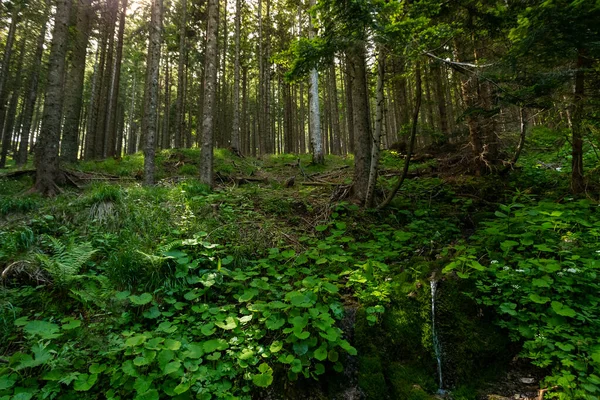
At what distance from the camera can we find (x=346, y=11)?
515 cm

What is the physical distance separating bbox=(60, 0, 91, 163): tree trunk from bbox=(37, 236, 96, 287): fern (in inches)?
359

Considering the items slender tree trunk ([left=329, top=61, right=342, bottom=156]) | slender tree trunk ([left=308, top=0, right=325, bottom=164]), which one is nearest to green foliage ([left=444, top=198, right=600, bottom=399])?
slender tree trunk ([left=308, top=0, right=325, bottom=164])

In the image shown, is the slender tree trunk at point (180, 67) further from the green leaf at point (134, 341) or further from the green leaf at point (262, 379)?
the green leaf at point (262, 379)

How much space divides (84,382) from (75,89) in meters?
12.6

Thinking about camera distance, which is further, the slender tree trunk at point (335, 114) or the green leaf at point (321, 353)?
the slender tree trunk at point (335, 114)

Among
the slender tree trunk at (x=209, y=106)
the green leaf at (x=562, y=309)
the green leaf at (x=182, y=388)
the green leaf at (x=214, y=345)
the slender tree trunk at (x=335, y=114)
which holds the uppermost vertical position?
the slender tree trunk at (x=335, y=114)

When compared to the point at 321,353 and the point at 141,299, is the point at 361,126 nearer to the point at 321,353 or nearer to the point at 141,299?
the point at 321,353

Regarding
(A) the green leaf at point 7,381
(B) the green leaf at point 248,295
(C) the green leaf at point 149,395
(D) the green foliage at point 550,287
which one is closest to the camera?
(A) the green leaf at point 7,381

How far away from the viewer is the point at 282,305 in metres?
3.30

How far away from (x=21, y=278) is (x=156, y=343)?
96.0 inches

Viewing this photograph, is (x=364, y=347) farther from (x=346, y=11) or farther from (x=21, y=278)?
(x=346, y=11)

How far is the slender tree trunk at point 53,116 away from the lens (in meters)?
6.92

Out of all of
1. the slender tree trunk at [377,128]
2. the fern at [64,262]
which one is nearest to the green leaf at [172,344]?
the fern at [64,262]

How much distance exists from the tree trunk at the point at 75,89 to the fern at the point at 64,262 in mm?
9125
